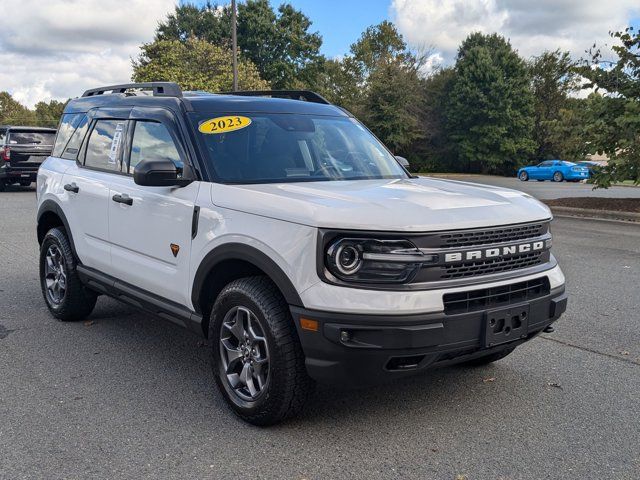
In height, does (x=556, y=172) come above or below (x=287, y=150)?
below

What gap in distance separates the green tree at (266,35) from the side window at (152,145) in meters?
55.5

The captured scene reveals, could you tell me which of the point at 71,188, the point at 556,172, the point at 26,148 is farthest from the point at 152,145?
the point at 556,172

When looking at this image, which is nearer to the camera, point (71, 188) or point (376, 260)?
point (376, 260)

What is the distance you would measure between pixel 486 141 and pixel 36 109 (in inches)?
3834

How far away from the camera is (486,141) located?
4438 cm

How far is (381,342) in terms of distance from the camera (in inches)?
116

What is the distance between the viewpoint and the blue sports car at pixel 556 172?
33375 mm

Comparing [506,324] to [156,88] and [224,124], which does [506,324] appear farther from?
[156,88]

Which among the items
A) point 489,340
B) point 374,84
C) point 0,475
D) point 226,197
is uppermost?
point 374,84

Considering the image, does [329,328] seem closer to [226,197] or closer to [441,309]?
[441,309]

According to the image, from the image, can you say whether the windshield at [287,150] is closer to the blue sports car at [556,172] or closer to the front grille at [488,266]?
the front grille at [488,266]

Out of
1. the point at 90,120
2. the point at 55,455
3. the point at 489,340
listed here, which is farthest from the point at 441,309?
the point at 90,120

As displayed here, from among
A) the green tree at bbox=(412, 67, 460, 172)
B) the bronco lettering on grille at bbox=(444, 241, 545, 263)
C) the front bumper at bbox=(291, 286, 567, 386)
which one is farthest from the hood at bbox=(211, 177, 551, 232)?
the green tree at bbox=(412, 67, 460, 172)

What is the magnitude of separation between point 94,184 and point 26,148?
16.1 metres
